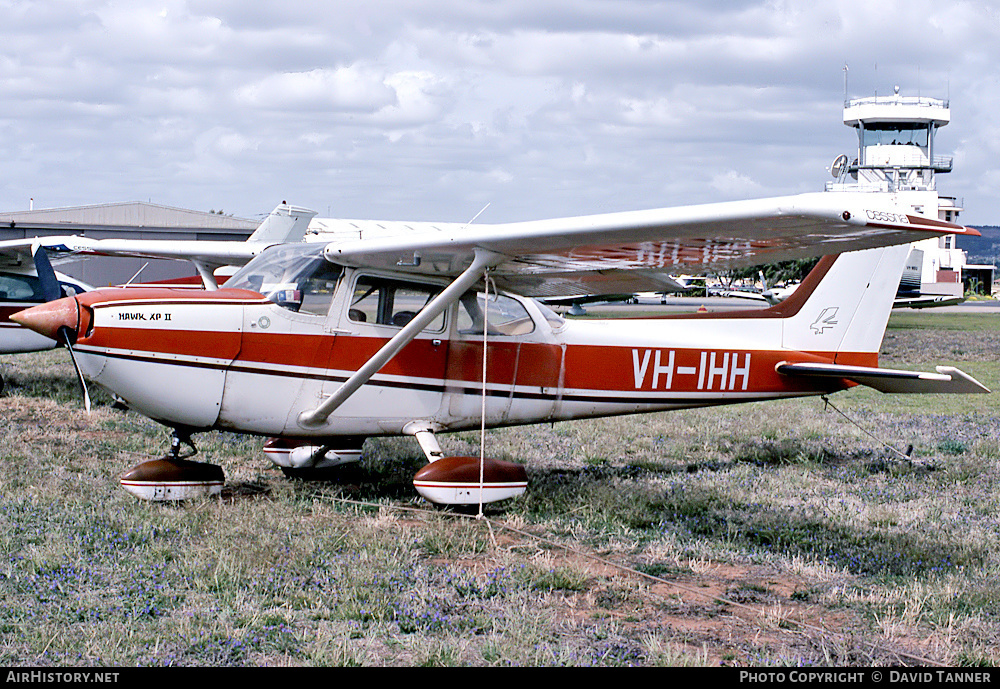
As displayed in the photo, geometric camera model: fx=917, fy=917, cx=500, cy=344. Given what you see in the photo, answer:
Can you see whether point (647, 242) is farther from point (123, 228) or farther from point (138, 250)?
point (123, 228)

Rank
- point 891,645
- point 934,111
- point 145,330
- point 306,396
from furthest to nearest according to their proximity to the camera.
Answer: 1. point 934,111
2. point 306,396
3. point 145,330
4. point 891,645

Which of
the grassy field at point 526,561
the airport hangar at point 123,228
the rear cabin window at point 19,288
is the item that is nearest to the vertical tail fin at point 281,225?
the rear cabin window at point 19,288

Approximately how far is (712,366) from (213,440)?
16.5 feet

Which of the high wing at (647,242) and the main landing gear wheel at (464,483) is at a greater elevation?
the high wing at (647,242)

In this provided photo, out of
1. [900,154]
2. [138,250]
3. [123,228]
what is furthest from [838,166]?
[138,250]

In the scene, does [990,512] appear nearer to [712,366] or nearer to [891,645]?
[712,366]

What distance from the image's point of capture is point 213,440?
939 centimetres

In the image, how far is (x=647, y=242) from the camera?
18.6 ft

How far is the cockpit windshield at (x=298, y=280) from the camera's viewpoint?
21.6 feet

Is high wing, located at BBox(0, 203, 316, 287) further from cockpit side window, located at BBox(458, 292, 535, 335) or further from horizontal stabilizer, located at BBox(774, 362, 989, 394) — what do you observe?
horizontal stabilizer, located at BBox(774, 362, 989, 394)

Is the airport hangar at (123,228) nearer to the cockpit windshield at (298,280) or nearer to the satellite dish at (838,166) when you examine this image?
the cockpit windshield at (298,280)

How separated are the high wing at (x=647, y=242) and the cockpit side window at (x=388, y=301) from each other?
16cm

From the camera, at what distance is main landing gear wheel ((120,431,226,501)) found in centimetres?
648
